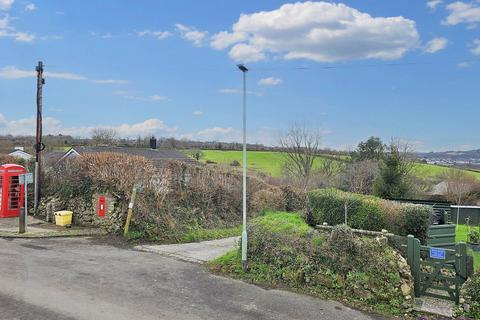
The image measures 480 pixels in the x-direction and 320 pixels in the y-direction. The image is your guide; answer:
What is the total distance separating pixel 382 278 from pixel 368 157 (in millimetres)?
46569

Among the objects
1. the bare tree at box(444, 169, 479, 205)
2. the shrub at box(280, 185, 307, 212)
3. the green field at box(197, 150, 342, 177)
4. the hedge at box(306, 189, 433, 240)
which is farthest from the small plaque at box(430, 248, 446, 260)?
the green field at box(197, 150, 342, 177)

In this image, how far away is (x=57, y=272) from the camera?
1128cm

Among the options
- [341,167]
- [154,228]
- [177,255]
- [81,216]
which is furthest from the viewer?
[341,167]

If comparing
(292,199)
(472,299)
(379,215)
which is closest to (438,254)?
(472,299)

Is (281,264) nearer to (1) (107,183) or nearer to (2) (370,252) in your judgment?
(2) (370,252)

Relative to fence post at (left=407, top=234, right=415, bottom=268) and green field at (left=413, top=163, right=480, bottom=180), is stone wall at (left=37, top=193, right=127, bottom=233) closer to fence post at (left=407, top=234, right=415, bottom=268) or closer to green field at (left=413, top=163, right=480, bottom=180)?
fence post at (left=407, top=234, right=415, bottom=268)

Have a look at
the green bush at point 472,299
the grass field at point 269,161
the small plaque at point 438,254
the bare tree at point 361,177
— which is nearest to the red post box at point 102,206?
the small plaque at point 438,254

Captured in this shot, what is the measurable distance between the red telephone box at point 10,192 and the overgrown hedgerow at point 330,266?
13.6m

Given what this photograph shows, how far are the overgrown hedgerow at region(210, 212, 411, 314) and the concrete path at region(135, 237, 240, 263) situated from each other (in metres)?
2.02

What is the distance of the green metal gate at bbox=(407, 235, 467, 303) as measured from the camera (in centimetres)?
993

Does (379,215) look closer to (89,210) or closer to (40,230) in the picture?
(89,210)

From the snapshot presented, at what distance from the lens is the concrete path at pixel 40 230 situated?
16.7 m

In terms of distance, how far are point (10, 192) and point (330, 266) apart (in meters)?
16.9

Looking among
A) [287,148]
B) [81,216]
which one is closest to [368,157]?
[287,148]
